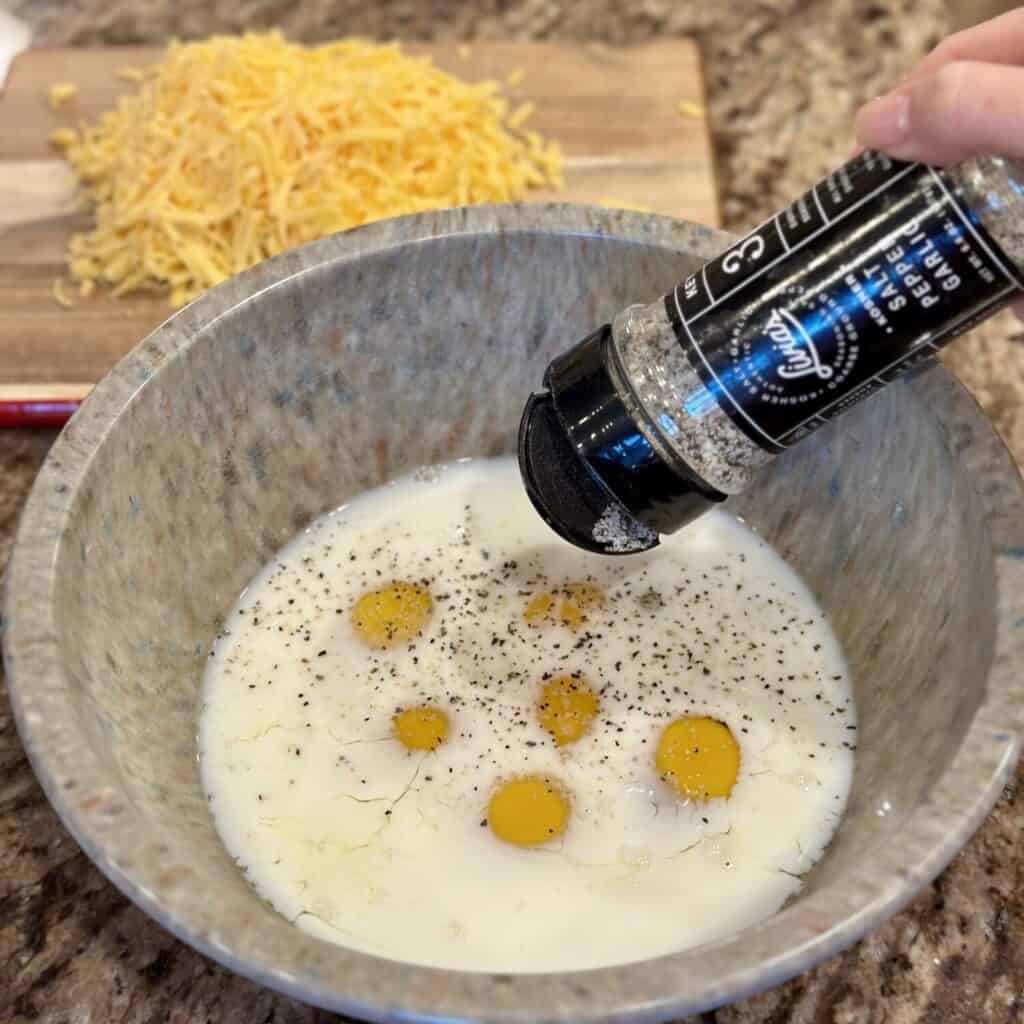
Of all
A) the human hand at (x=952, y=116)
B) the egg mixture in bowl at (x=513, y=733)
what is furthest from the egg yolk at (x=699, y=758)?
the human hand at (x=952, y=116)

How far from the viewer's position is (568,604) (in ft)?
3.79

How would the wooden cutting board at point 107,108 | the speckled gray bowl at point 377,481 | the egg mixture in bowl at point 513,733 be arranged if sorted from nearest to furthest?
the speckled gray bowl at point 377,481 → the egg mixture in bowl at point 513,733 → the wooden cutting board at point 107,108

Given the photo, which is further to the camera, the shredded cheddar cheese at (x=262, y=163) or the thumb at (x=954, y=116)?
the shredded cheddar cheese at (x=262, y=163)

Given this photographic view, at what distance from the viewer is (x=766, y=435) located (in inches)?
34.2

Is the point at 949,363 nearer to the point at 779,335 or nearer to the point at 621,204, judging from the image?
the point at 621,204

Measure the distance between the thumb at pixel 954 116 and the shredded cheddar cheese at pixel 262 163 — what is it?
765 millimetres

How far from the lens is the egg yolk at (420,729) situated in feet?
3.40

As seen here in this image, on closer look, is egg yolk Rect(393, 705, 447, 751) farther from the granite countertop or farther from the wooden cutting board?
the wooden cutting board

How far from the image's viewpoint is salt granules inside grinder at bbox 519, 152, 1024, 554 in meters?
0.77

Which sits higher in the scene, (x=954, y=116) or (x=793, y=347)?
(x=954, y=116)

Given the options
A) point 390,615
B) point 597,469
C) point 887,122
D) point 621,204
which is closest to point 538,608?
point 390,615

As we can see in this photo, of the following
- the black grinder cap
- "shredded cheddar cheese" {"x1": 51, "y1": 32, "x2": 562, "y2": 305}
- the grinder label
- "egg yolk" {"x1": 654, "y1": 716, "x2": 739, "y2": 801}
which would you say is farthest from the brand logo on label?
"shredded cheddar cheese" {"x1": 51, "y1": 32, "x2": 562, "y2": 305}

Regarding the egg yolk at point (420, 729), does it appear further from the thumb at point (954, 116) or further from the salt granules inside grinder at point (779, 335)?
the thumb at point (954, 116)

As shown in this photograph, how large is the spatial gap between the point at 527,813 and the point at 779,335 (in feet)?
1.42
